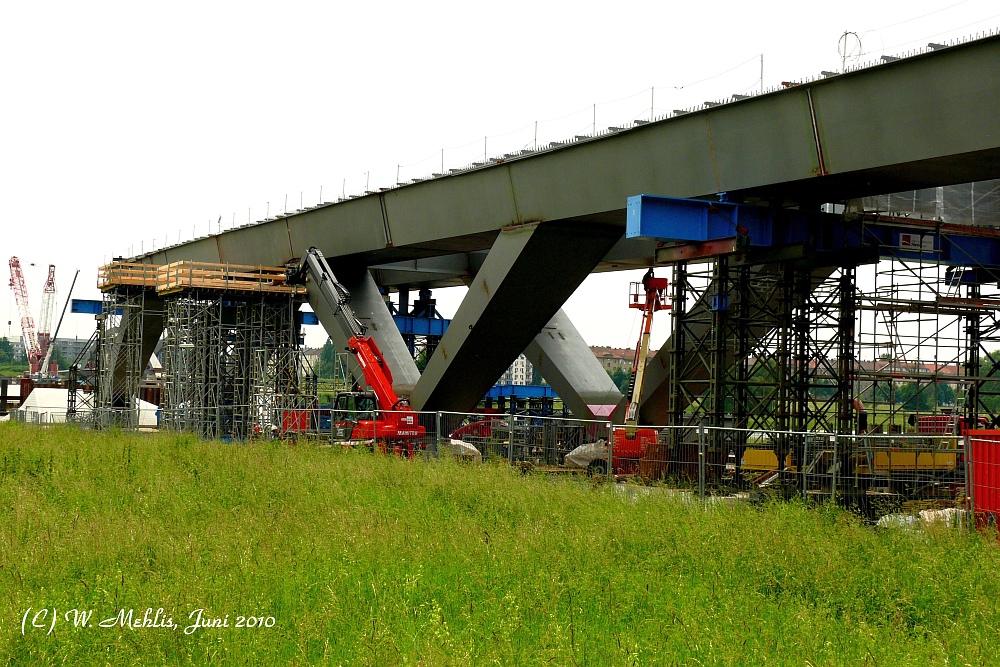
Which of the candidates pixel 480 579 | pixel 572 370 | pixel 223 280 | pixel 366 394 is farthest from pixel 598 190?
pixel 223 280

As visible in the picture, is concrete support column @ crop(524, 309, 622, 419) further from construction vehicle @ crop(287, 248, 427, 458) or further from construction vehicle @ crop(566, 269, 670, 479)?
construction vehicle @ crop(287, 248, 427, 458)

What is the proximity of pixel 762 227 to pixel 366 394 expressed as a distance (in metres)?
13.8

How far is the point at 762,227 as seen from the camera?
20812 millimetres

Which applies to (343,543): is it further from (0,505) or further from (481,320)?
(481,320)

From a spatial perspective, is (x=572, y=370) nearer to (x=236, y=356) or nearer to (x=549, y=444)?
(x=236, y=356)

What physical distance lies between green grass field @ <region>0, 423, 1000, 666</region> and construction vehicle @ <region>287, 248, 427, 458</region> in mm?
9918

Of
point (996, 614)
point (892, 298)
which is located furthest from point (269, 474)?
point (892, 298)

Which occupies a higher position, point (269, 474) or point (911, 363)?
point (911, 363)

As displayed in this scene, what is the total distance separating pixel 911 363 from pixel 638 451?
11416 millimetres

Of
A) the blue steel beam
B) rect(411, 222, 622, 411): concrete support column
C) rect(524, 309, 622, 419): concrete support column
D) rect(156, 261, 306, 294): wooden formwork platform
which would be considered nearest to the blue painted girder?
rect(411, 222, 622, 411): concrete support column

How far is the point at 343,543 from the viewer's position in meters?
10.7

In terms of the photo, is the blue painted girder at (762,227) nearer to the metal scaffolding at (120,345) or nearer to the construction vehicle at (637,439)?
the construction vehicle at (637,439)

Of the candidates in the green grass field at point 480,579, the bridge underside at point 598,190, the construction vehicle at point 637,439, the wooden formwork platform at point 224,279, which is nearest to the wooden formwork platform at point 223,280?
the wooden formwork platform at point 224,279

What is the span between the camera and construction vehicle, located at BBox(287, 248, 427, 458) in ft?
82.9
